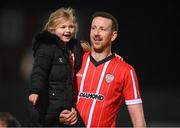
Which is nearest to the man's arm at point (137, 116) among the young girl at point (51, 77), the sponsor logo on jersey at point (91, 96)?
the sponsor logo on jersey at point (91, 96)

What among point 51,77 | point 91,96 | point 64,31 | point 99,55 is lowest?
point 91,96

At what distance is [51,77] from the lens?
4750mm

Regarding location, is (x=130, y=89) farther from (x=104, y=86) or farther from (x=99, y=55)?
(x=99, y=55)

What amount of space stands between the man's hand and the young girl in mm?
22

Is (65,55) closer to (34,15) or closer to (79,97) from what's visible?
(79,97)

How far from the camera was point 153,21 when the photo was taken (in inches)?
411

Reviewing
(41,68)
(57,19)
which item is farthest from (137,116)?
(57,19)

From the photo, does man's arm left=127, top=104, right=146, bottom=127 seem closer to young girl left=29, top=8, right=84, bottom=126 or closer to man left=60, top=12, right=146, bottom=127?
man left=60, top=12, right=146, bottom=127

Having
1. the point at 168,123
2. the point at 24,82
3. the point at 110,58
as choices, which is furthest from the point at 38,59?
the point at 24,82

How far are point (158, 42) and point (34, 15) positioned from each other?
1.96 m

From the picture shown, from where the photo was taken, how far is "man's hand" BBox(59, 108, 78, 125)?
4758 mm

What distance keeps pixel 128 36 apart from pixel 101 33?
225 inches

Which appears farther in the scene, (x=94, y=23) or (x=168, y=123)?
(x=168, y=123)

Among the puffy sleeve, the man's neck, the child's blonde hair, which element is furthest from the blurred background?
the puffy sleeve
